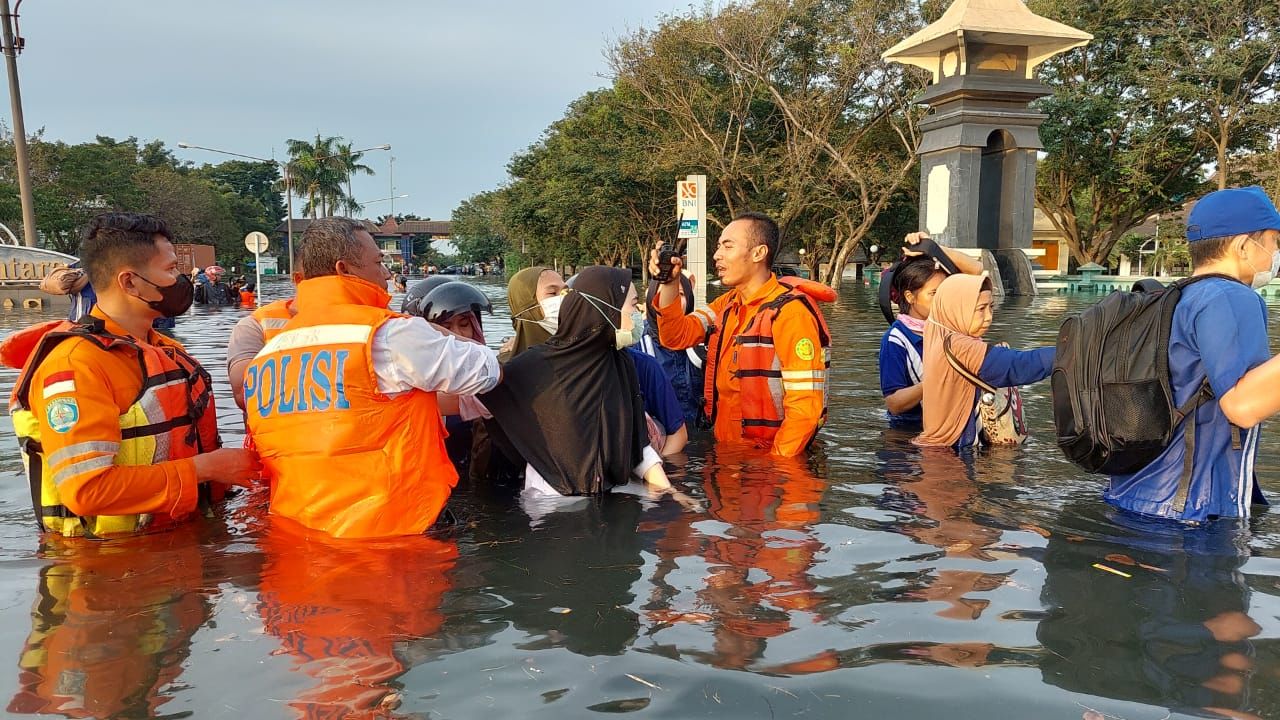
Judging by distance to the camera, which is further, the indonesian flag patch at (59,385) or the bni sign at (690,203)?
the bni sign at (690,203)

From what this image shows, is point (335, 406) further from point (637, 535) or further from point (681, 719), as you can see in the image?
point (681, 719)

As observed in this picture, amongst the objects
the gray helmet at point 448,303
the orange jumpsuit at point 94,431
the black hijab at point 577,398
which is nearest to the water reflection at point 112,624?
the orange jumpsuit at point 94,431

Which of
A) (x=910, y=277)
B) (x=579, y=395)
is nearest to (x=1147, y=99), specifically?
(x=910, y=277)

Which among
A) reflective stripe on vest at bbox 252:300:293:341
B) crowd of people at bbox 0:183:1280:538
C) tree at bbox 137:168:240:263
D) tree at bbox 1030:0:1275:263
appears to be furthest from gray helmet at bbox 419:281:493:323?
tree at bbox 137:168:240:263

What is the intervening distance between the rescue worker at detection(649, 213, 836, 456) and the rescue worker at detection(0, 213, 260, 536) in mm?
2502

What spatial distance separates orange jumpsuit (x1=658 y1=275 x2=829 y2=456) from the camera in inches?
211

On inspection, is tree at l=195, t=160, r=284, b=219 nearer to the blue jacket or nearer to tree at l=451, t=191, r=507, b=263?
tree at l=451, t=191, r=507, b=263

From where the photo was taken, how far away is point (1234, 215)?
3.45 meters

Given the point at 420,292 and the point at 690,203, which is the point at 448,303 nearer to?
the point at 420,292

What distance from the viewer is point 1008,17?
22219mm

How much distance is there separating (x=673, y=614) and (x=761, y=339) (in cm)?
246

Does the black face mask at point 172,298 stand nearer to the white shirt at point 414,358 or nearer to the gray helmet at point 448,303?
the white shirt at point 414,358

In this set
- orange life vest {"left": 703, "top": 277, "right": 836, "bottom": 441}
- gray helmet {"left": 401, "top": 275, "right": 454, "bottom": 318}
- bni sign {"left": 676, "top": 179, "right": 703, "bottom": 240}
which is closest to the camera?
orange life vest {"left": 703, "top": 277, "right": 836, "bottom": 441}

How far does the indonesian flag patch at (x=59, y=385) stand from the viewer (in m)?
3.53
